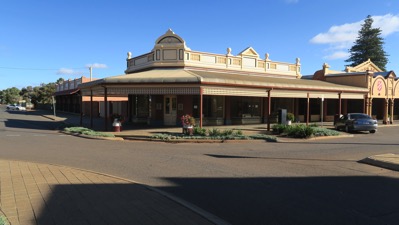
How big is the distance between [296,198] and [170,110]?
1905 centimetres

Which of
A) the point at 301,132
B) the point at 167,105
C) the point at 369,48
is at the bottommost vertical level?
the point at 301,132

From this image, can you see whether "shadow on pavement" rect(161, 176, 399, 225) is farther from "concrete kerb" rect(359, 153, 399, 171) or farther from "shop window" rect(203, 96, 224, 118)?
"shop window" rect(203, 96, 224, 118)

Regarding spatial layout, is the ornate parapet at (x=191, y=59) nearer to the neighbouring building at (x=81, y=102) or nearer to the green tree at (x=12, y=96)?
the neighbouring building at (x=81, y=102)

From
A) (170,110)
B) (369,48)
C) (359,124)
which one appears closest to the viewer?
(359,124)

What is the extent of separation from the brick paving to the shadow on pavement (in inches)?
29.5

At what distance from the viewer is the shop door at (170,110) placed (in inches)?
966

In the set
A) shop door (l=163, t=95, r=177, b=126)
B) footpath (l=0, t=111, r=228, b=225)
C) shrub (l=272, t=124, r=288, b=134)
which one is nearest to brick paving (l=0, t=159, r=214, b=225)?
footpath (l=0, t=111, r=228, b=225)

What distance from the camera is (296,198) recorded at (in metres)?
6.12

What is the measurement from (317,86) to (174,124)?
1195 cm

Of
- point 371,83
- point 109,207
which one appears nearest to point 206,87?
point 109,207

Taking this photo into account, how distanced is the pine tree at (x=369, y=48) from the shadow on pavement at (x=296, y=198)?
256ft

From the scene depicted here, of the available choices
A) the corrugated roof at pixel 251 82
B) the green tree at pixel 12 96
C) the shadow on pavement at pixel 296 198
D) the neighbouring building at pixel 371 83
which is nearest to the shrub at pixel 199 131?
the corrugated roof at pixel 251 82

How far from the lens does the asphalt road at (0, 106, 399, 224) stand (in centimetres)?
532

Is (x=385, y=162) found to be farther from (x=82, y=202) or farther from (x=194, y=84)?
(x=194, y=84)
